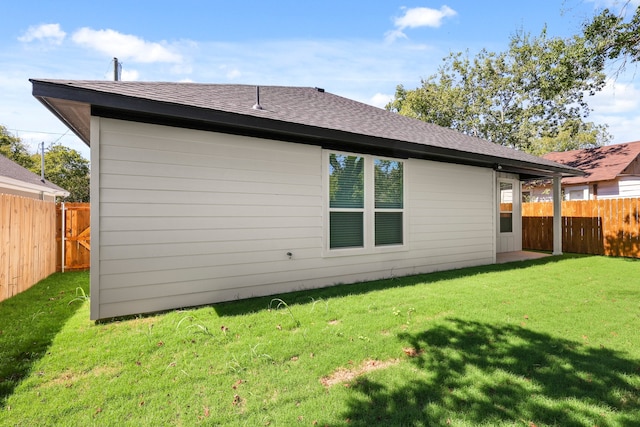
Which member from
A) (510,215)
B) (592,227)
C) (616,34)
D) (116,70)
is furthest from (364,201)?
(592,227)

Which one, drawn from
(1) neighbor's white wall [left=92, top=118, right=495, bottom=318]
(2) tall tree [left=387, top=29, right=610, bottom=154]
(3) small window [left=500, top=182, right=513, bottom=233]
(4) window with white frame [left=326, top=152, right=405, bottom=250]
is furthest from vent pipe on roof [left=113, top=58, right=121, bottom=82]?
(2) tall tree [left=387, top=29, right=610, bottom=154]

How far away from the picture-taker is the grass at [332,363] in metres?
2.19

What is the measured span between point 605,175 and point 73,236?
68.5 feet

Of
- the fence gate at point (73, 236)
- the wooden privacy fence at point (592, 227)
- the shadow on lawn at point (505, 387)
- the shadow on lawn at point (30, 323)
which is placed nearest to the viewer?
the shadow on lawn at point (505, 387)

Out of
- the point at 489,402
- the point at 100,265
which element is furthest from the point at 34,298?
the point at 489,402

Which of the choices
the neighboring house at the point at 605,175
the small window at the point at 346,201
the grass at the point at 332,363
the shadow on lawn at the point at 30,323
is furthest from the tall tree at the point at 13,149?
the neighboring house at the point at 605,175

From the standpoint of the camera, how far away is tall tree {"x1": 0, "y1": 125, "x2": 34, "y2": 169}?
74.2 ft

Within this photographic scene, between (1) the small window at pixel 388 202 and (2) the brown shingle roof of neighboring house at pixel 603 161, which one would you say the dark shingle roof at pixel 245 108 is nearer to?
(1) the small window at pixel 388 202

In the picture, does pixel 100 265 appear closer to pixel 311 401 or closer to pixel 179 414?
pixel 179 414

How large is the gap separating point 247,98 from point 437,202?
4.59m

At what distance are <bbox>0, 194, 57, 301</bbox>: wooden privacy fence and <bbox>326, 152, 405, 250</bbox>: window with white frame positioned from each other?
17.2ft

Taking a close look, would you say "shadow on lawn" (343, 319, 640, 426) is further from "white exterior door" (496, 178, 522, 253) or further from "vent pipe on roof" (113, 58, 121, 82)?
"white exterior door" (496, 178, 522, 253)

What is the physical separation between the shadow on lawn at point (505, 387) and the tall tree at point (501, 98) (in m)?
21.1

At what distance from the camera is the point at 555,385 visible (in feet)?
8.34
